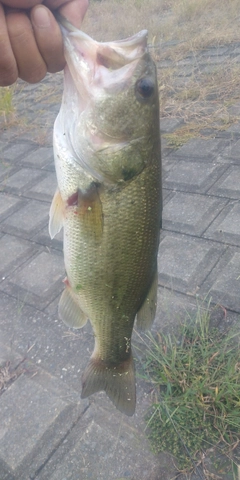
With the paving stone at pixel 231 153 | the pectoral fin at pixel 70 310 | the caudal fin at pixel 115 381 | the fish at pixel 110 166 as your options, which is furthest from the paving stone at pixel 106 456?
the paving stone at pixel 231 153

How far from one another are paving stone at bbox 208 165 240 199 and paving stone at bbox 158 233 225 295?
0.60 meters

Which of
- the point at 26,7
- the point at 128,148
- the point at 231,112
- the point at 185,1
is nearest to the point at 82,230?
the point at 128,148

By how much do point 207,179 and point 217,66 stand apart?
281cm

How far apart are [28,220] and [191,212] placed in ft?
4.73

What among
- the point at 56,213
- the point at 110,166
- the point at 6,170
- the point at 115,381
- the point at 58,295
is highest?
the point at 110,166

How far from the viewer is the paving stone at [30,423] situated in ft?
7.07

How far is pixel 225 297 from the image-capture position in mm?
2715

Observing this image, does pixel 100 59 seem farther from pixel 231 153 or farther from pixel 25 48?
pixel 231 153

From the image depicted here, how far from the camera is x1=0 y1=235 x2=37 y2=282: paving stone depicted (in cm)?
345

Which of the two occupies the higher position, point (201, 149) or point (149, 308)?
point (149, 308)

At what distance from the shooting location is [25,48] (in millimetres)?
1338

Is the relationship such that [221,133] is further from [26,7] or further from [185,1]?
[185,1]

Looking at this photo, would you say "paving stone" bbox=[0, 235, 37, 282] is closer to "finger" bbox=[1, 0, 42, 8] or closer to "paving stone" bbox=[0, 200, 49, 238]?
"paving stone" bbox=[0, 200, 49, 238]

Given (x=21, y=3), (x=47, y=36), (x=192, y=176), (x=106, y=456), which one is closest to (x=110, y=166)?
(x=47, y=36)
